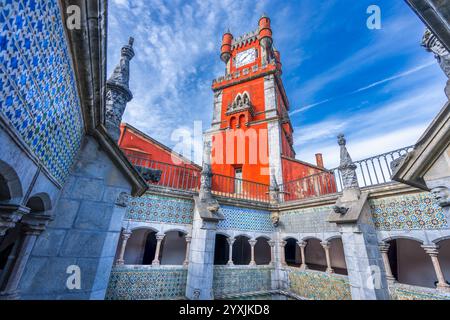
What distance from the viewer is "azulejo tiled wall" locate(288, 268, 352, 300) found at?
238 inches

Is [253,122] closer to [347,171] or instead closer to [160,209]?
[347,171]

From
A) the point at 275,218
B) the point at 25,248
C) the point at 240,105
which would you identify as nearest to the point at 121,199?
the point at 25,248

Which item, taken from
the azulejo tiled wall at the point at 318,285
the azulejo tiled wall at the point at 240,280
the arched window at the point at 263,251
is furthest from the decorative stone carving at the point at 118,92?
the arched window at the point at 263,251

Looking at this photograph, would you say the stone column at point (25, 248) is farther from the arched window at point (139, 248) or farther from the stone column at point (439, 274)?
the stone column at point (439, 274)

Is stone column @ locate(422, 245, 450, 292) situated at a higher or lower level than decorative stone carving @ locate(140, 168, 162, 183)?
lower

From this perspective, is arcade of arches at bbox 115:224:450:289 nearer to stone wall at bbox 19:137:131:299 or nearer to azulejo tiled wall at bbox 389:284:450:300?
azulejo tiled wall at bbox 389:284:450:300

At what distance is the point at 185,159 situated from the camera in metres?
11.2

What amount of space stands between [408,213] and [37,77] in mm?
7525

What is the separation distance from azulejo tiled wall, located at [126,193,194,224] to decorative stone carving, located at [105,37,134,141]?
13.5 feet

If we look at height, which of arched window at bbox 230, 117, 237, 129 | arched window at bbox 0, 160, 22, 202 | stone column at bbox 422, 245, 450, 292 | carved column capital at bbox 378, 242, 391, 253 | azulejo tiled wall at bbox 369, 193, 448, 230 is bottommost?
stone column at bbox 422, 245, 450, 292

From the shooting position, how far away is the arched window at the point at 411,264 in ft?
21.1

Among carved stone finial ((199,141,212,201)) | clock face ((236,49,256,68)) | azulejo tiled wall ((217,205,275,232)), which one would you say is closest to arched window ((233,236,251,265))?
azulejo tiled wall ((217,205,275,232))
